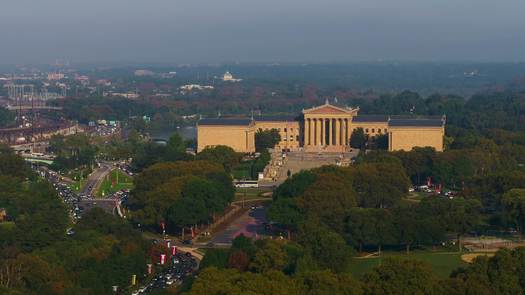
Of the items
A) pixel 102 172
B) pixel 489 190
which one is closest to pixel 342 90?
pixel 102 172

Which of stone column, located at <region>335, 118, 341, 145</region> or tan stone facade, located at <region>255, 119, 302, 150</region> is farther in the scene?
tan stone facade, located at <region>255, 119, 302, 150</region>

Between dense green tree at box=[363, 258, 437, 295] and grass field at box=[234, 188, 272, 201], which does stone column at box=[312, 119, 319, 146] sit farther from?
dense green tree at box=[363, 258, 437, 295]

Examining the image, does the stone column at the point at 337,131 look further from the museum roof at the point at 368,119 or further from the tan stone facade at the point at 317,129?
the museum roof at the point at 368,119

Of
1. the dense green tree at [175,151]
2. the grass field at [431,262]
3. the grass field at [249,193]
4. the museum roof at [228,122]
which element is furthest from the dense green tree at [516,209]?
the museum roof at [228,122]

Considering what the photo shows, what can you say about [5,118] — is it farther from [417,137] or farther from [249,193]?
[249,193]

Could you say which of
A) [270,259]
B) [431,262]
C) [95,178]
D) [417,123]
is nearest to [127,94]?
[417,123]

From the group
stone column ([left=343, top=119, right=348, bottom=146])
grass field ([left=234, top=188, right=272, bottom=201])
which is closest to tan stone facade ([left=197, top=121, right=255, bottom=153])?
stone column ([left=343, top=119, right=348, bottom=146])
